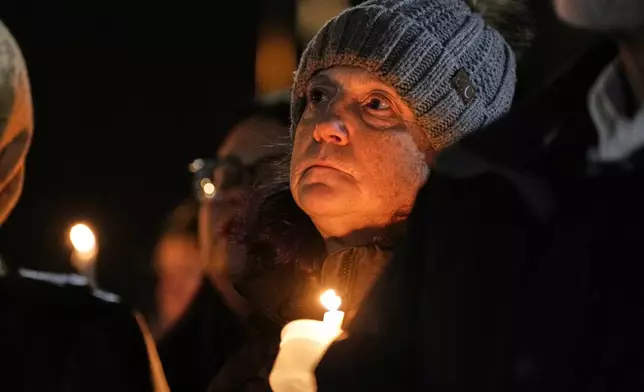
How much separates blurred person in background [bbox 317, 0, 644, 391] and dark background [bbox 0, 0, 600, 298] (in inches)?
160

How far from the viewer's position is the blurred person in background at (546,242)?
936mm

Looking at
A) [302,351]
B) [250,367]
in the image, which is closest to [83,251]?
[250,367]

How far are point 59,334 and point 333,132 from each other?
1.62 ft

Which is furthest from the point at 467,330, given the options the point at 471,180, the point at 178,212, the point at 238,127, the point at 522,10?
the point at 178,212

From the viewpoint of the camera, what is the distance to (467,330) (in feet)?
3.24

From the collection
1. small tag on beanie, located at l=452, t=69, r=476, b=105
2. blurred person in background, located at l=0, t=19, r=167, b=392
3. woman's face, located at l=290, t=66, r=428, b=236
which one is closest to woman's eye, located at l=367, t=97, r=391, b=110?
woman's face, located at l=290, t=66, r=428, b=236

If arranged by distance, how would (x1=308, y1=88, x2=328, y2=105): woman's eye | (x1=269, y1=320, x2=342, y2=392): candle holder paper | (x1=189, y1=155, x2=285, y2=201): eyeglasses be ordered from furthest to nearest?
(x1=189, y1=155, x2=285, y2=201): eyeglasses
(x1=308, y1=88, x2=328, y2=105): woman's eye
(x1=269, y1=320, x2=342, y2=392): candle holder paper

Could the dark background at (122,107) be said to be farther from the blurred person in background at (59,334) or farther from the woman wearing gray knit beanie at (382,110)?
the blurred person in background at (59,334)

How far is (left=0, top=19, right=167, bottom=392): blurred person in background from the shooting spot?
1299mm

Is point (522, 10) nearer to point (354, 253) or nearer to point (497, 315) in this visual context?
point (354, 253)

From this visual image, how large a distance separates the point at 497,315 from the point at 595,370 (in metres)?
0.10

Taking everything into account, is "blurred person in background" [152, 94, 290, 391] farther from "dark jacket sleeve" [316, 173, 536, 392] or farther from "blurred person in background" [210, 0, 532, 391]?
"dark jacket sleeve" [316, 173, 536, 392]

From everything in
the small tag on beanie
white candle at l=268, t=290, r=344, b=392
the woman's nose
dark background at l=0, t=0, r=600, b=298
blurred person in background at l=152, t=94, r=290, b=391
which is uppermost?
the woman's nose

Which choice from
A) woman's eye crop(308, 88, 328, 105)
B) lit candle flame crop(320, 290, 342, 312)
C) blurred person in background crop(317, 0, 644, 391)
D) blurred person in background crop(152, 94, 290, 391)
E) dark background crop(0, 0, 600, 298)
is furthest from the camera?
dark background crop(0, 0, 600, 298)
